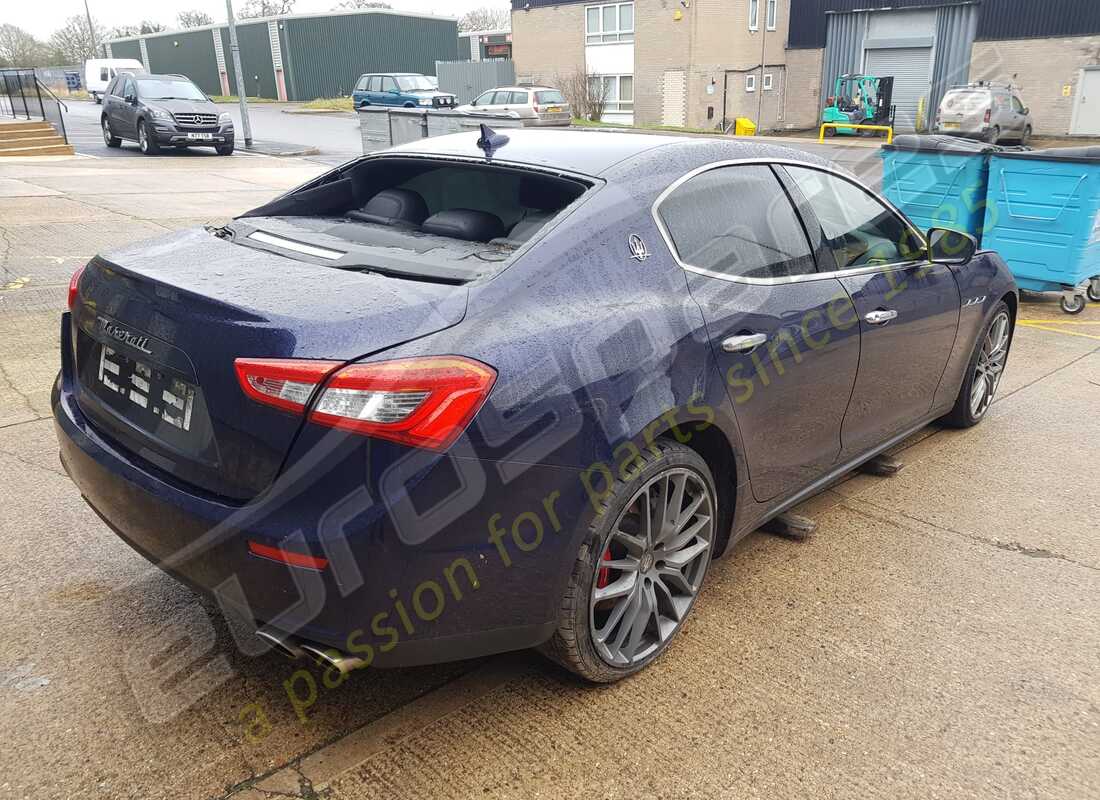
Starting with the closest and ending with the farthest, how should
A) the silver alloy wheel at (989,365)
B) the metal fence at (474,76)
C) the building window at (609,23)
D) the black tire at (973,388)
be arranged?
1. the black tire at (973,388)
2. the silver alloy wheel at (989,365)
3. the building window at (609,23)
4. the metal fence at (474,76)

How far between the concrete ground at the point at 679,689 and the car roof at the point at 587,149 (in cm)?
154

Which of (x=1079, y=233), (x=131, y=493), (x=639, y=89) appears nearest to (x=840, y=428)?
(x=131, y=493)

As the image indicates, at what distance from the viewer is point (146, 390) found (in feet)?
8.04

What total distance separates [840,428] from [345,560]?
2145 mm

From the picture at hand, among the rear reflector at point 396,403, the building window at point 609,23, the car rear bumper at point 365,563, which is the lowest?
the car rear bumper at point 365,563

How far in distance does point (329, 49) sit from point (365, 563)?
55812 millimetres

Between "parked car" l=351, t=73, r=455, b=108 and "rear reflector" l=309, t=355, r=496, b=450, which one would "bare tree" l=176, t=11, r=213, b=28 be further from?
"rear reflector" l=309, t=355, r=496, b=450

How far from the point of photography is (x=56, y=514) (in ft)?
12.0

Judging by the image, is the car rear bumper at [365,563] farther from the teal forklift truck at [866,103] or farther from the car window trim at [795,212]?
the teal forklift truck at [866,103]

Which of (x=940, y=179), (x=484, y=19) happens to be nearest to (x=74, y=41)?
(x=484, y=19)

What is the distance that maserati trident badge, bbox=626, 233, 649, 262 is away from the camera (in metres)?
2.64

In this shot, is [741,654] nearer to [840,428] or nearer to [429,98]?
[840,428]

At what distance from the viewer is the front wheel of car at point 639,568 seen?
2.45 m

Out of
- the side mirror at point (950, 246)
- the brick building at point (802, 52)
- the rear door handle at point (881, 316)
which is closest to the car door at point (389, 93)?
the brick building at point (802, 52)
